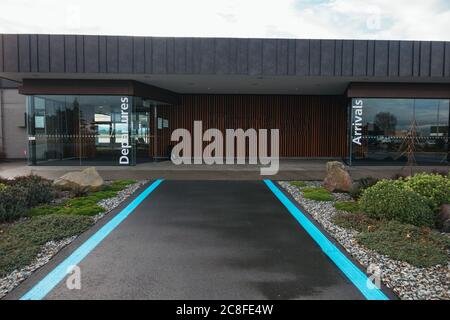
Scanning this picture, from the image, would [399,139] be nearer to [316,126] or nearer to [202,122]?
[316,126]

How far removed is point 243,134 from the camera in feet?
66.9

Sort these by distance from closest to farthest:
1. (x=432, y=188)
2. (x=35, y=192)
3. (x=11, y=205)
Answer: (x=11, y=205) → (x=432, y=188) → (x=35, y=192)

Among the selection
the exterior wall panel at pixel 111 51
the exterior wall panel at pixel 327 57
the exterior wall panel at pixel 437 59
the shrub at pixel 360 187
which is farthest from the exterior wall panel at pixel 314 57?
the exterior wall panel at pixel 111 51

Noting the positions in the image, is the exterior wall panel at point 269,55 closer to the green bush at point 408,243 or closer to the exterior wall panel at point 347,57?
the exterior wall panel at point 347,57

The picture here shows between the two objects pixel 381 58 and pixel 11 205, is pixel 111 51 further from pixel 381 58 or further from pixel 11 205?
pixel 381 58

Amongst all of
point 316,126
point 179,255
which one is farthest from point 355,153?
point 179,255

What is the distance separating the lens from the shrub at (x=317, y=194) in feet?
27.7

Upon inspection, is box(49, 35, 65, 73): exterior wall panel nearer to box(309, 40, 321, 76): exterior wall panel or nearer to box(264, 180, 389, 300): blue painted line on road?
box(309, 40, 321, 76): exterior wall panel

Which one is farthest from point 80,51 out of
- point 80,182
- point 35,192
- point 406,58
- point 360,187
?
point 406,58

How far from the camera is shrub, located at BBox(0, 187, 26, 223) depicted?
6.50 metres

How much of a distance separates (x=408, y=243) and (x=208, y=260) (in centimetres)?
278

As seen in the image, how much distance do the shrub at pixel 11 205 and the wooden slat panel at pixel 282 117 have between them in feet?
43.3

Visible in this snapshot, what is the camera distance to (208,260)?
463cm

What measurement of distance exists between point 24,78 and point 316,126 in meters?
14.5
